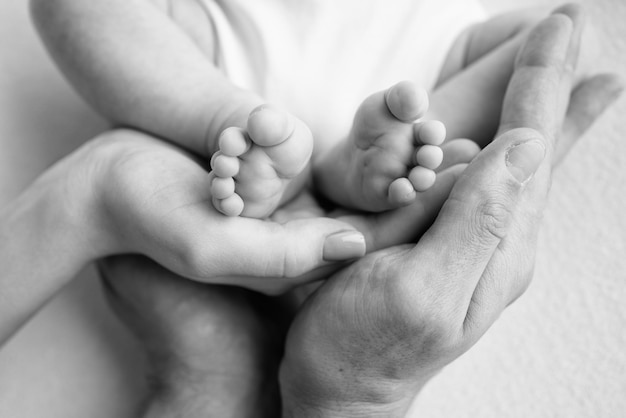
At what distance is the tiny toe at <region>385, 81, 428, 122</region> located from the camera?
0.57 m

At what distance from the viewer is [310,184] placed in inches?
31.6

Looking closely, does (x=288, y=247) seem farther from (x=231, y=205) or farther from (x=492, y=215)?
(x=492, y=215)

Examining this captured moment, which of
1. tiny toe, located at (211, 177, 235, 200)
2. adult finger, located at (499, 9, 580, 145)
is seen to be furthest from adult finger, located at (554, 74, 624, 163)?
tiny toe, located at (211, 177, 235, 200)

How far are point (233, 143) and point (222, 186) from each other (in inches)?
1.7

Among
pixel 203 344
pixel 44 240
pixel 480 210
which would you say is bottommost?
pixel 203 344

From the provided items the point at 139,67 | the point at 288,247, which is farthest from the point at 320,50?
the point at 288,247

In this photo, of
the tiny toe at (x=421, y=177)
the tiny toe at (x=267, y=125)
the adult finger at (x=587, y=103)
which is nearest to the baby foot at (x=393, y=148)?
the tiny toe at (x=421, y=177)

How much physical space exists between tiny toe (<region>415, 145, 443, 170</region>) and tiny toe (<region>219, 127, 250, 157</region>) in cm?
16

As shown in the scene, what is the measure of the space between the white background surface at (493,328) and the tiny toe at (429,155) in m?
0.42

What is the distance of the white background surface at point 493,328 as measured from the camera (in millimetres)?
872

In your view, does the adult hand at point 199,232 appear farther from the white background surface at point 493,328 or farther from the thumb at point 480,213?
the white background surface at point 493,328

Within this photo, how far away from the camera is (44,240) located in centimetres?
71

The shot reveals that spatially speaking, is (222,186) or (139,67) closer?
(222,186)

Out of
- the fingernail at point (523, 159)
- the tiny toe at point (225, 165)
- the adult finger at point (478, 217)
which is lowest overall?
the adult finger at point (478, 217)
